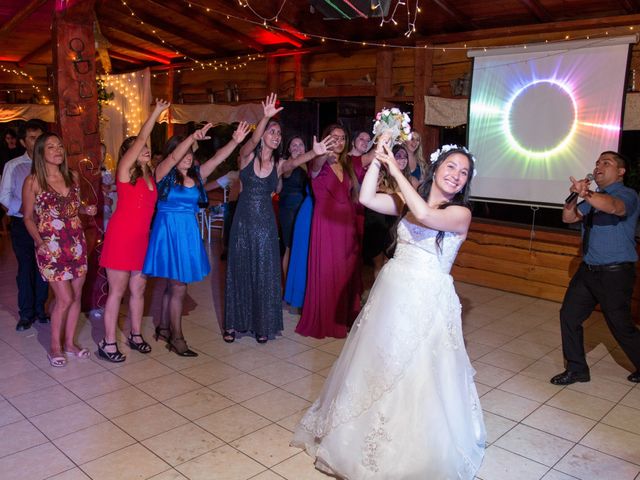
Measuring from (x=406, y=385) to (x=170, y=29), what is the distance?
7.85m

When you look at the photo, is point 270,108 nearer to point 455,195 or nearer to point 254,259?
point 254,259

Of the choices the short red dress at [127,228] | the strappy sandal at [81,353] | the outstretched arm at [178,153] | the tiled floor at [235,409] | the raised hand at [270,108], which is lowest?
the tiled floor at [235,409]

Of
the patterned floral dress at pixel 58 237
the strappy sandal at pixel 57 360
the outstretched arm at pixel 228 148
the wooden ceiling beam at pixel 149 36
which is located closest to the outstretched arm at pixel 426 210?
the outstretched arm at pixel 228 148

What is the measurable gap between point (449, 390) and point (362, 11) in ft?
11.0

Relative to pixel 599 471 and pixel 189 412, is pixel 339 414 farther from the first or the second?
pixel 599 471

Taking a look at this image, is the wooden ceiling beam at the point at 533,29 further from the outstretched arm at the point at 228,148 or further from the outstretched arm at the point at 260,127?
the outstretched arm at the point at 228,148

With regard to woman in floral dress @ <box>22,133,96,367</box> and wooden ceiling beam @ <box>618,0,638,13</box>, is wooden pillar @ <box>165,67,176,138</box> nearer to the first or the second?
woman in floral dress @ <box>22,133,96,367</box>

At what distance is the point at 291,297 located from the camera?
5195mm

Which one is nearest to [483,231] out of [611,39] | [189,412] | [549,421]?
[611,39]

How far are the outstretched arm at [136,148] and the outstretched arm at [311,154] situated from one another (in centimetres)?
103

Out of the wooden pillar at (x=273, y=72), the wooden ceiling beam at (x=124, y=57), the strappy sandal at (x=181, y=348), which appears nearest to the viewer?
the strappy sandal at (x=181, y=348)

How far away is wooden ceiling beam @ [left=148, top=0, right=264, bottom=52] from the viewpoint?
733 cm

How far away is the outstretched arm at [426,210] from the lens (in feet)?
8.10

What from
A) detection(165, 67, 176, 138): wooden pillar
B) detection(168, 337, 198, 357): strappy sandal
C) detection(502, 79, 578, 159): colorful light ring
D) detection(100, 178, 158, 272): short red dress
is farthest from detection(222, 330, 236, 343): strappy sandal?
detection(165, 67, 176, 138): wooden pillar
